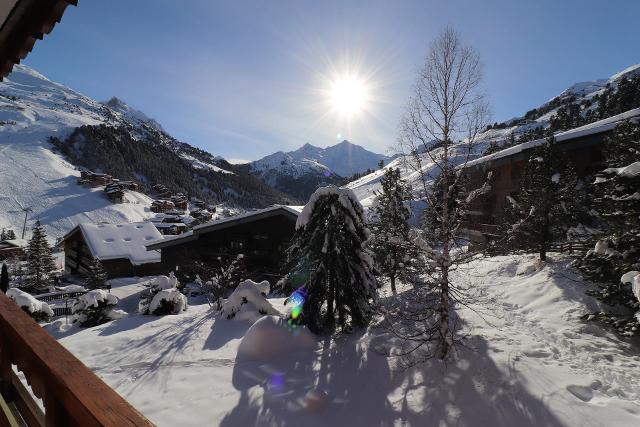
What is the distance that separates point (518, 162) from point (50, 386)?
37.4m

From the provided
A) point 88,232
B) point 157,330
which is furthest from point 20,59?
point 88,232

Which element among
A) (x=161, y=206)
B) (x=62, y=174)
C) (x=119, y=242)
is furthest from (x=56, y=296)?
(x=62, y=174)

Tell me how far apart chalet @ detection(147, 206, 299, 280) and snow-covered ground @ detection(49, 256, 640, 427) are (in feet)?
37.3

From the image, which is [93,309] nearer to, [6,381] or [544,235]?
[6,381]

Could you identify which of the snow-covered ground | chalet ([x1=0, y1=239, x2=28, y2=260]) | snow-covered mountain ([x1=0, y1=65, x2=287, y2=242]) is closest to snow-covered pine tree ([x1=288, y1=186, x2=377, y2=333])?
the snow-covered ground

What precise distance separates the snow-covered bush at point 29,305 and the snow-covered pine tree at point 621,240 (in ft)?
82.0

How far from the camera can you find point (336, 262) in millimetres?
13477

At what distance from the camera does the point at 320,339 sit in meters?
13.3

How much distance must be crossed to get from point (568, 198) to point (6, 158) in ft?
476

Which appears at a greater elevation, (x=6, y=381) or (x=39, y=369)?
(x=39, y=369)

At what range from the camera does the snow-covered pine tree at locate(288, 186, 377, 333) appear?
1339 cm

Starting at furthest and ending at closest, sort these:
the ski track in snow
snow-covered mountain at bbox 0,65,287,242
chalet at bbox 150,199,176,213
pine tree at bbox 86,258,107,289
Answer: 1. chalet at bbox 150,199,176,213
2. snow-covered mountain at bbox 0,65,287,242
3. pine tree at bbox 86,258,107,289
4. the ski track in snow

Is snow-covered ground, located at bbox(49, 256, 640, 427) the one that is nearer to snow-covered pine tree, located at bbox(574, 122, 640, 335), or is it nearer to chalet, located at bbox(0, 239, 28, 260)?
snow-covered pine tree, located at bbox(574, 122, 640, 335)

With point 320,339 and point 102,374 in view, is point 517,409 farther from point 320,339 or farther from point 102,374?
point 102,374
